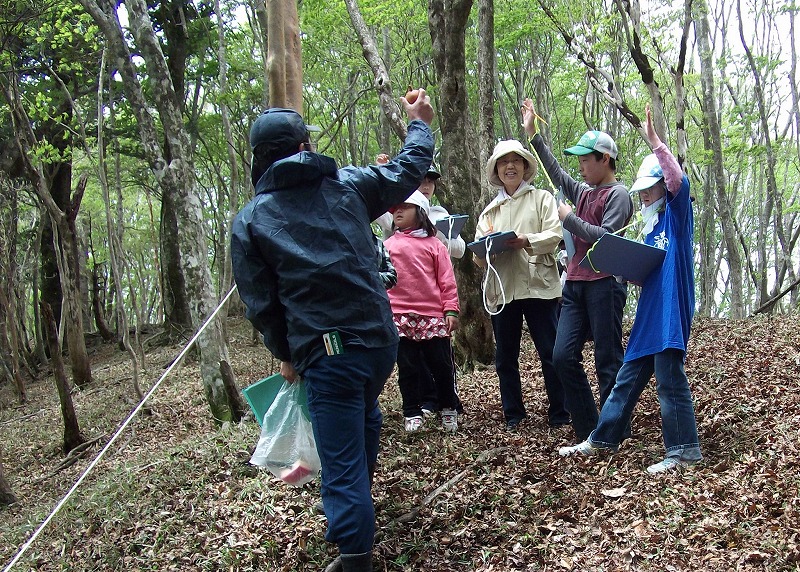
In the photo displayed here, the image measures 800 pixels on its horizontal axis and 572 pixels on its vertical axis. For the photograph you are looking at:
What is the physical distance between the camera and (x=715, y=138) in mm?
12781

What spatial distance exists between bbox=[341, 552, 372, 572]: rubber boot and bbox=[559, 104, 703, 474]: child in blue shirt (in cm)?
173

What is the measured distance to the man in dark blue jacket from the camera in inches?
119

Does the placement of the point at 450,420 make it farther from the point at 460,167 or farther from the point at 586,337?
the point at 460,167

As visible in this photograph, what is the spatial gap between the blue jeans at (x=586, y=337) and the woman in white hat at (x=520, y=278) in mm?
366

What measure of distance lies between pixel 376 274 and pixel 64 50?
12020mm

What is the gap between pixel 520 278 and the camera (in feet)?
15.8

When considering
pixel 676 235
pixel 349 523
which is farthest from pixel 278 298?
pixel 676 235

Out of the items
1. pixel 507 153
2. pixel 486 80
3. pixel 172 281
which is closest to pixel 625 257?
pixel 507 153

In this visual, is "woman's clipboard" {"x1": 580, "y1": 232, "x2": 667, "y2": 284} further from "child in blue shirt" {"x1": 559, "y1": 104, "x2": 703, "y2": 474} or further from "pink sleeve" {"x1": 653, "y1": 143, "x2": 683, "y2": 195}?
"pink sleeve" {"x1": 653, "y1": 143, "x2": 683, "y2": 195}

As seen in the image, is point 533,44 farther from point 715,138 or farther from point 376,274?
point 376,274

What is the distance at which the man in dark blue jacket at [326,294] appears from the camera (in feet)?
9.91

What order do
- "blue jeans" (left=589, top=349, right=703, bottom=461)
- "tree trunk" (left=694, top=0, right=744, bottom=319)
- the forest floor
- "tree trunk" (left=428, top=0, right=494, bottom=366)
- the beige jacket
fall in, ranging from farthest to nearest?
"tree trunk" (left=694, top=0, right=744, bottom=319) → "tree trunk" (left=428, top=0, right=494, bottom=366) → the beige jacket → "blue jeans" (left=589, top=349, right=703, bottom=461) → the forest floor

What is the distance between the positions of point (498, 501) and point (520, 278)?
167 cm

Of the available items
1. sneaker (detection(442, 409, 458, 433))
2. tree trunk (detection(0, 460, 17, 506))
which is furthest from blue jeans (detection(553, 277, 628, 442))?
tree trunk (detection(0, 460, 17, 506))
